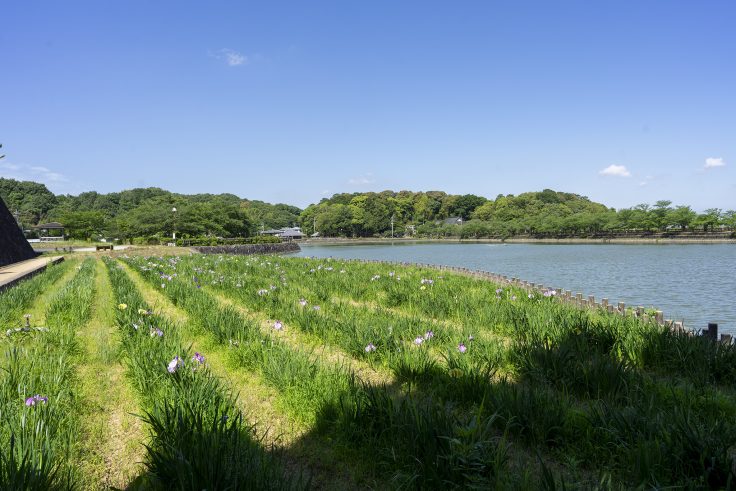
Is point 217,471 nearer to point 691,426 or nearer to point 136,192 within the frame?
point 691,426

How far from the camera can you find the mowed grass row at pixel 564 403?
8.06 ft

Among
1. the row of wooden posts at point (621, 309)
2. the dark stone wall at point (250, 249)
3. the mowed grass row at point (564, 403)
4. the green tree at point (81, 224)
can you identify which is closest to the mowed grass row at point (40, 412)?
the mowed grass row at point (564, 403)

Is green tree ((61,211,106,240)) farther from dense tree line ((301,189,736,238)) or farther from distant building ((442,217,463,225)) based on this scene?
distant building ((442,217,463,225))

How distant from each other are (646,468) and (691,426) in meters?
0.56

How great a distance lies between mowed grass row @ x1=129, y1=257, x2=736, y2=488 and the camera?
2457 mm

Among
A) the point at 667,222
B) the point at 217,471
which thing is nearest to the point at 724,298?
the point at 217,471

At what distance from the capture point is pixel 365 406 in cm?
317

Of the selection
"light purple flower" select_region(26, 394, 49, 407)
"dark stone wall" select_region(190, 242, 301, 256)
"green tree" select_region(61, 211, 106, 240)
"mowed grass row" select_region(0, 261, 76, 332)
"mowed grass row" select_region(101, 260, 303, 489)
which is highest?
"green tree" select_region(61, 211, 106, 240)

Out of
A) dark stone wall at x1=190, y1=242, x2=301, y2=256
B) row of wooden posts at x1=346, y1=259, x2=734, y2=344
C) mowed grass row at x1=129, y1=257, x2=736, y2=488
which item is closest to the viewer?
mowed grass row at x1=129, y1=257, x2=736, y2=488

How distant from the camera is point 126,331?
203 inches

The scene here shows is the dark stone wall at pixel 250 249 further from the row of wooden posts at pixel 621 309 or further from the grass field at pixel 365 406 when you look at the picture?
the grass field at pixel 365 406

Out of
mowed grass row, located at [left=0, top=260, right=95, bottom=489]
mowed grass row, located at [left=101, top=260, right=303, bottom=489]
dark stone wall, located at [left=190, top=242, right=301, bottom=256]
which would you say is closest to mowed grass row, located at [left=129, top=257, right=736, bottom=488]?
mowed grass row, located at [left=101, top=260, right=303, bottom=489]

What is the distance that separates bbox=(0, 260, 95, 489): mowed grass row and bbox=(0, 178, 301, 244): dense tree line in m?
50.3

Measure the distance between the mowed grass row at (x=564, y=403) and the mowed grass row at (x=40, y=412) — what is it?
180 cm
